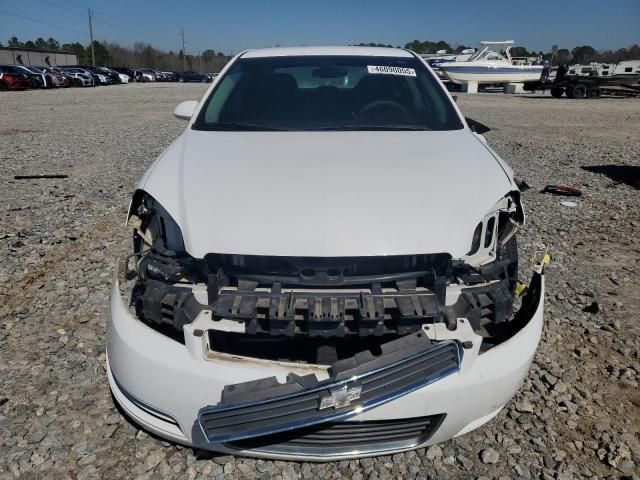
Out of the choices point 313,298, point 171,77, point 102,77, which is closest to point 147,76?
point 171,77

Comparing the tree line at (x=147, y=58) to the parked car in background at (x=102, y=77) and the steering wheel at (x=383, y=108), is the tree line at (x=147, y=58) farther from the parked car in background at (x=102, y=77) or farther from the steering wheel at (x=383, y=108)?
the steering wheel at (x=383, y=108)

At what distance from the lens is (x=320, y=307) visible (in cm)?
183

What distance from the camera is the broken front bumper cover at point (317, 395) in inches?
66.4

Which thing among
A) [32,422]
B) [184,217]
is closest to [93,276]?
[32,422]

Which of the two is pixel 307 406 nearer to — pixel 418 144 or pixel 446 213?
pixel 446 213

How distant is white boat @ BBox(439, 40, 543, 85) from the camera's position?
96.6 feet

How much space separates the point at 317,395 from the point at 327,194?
0.83 m

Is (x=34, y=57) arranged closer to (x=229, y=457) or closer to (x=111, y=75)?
(x=111, y=75)

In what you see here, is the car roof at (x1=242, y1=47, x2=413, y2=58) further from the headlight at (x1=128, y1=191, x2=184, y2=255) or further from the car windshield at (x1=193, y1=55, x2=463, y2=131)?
the headlight at (x1=128, y1=191, x2=184, y2=255)

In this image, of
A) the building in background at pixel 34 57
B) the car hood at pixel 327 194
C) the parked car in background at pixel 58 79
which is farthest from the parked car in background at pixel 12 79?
the car hood at pixel 327 194

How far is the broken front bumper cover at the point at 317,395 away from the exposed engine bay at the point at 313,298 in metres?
0.15

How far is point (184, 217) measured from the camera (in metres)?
2.03

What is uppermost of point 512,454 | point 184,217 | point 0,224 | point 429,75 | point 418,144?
point 429,75

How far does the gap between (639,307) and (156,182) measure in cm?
324
